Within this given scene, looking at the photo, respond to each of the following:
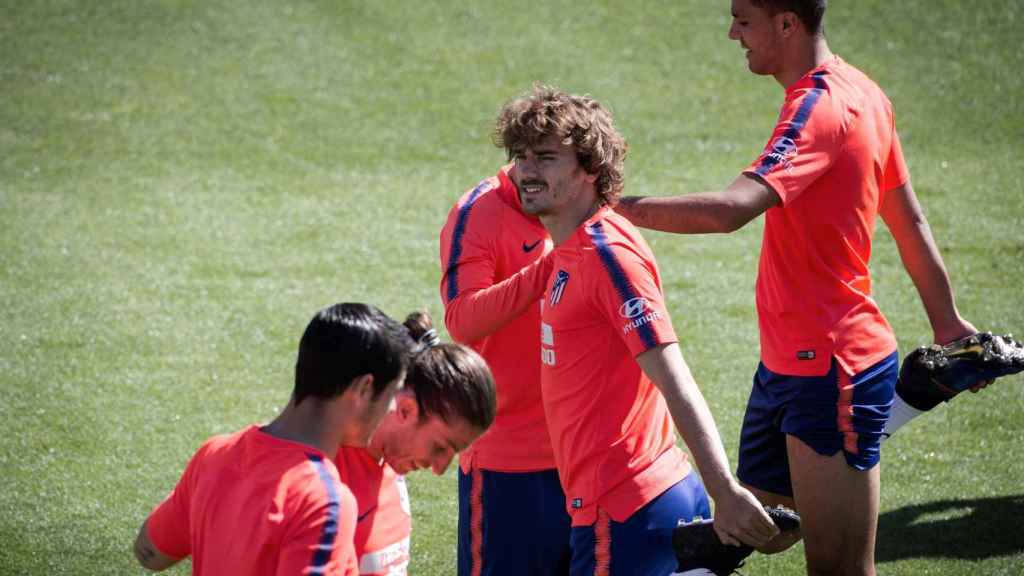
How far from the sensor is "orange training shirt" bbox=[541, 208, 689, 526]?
3412mm

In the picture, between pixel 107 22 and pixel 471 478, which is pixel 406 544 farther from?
pixel 107 22

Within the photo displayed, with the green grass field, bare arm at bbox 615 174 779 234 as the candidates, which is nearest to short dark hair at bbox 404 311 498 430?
bare arm at bbox 615 174 779 234

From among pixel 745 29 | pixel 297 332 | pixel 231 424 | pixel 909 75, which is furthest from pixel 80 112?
pixel 745 29

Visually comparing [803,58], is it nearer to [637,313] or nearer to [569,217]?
[569,217]

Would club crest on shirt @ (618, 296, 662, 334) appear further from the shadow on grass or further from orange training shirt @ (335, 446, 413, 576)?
the shadow on grass

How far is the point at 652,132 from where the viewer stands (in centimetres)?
1327

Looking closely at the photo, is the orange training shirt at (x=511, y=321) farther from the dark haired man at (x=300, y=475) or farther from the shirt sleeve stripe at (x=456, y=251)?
the dark haired man at (x=300, y=475)

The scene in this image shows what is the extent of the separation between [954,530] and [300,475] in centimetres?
426

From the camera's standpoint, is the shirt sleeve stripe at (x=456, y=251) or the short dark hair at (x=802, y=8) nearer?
the short dark hair at (x=802, y=8)

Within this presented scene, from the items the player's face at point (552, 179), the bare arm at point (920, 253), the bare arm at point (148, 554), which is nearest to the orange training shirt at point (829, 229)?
the bare arm at point (920, 253)

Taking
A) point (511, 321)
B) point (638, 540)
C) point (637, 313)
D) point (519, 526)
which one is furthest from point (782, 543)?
point (637, 313)

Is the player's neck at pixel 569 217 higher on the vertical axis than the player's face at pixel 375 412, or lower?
higher

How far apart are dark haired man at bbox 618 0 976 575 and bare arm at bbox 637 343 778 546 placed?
59 centimetres

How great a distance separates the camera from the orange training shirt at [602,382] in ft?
11.2
